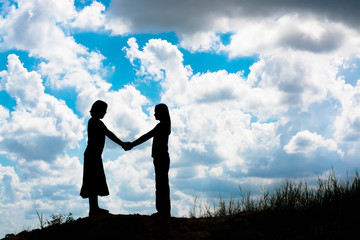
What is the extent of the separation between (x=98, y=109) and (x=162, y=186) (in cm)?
261

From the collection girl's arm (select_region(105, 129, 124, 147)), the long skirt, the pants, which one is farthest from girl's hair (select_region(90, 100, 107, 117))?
the pants

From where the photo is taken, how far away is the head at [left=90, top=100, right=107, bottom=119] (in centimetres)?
1006

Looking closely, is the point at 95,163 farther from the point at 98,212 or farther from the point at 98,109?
the point at 98,109

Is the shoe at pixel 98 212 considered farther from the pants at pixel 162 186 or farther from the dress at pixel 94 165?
the pants at pixel 162 186

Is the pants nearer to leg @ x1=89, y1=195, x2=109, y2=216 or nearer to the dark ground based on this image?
the dark ground

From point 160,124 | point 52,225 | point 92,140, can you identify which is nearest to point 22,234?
point 52,225

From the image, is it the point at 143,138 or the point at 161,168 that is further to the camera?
the point at 143,138

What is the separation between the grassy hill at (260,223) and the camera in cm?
812

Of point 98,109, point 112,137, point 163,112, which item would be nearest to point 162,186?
point 163,112

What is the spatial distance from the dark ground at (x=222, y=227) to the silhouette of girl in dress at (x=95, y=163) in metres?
0.64

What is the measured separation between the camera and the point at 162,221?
345 inches

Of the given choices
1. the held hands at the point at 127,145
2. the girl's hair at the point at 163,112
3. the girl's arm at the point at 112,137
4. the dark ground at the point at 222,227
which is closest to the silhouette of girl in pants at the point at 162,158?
the girl's hair at the point at 163,112

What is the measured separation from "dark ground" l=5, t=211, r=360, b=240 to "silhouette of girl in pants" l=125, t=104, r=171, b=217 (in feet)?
1.71

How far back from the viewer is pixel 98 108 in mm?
10047
